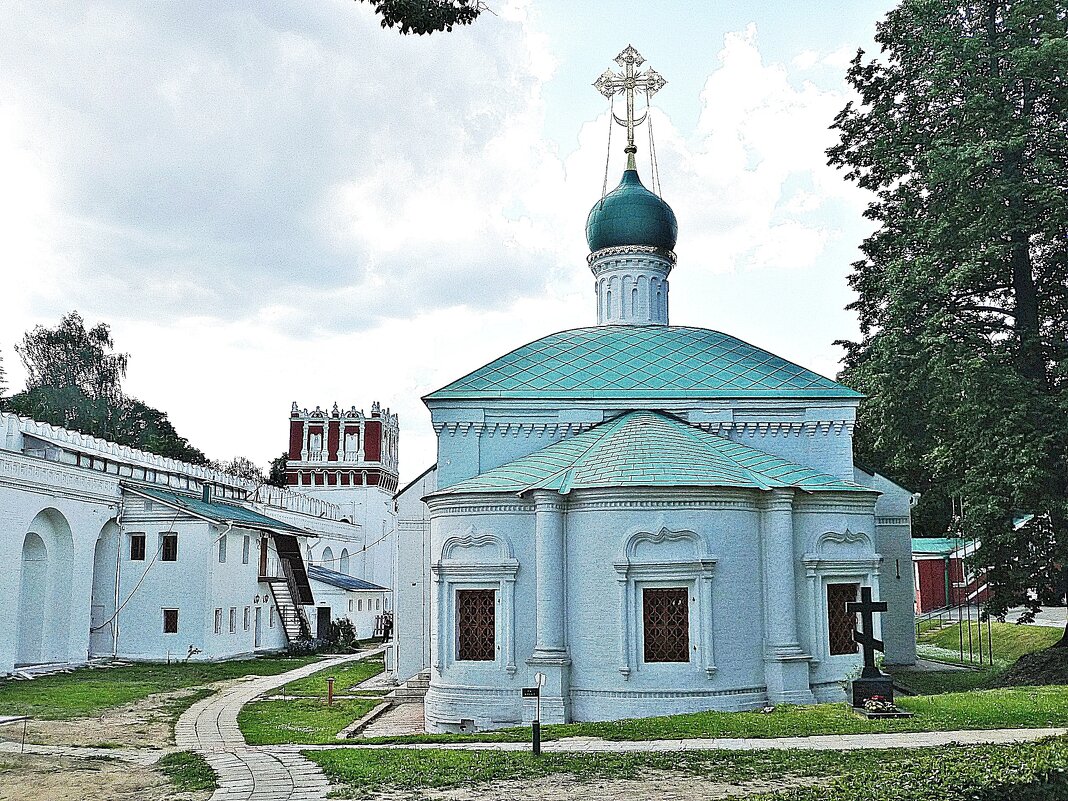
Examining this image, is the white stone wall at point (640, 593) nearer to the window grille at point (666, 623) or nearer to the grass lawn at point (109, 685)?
the window grille at point (666, 623)

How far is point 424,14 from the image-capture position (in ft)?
32.0

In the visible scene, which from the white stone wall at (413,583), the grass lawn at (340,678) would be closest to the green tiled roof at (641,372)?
the white stone wall at (413,583)

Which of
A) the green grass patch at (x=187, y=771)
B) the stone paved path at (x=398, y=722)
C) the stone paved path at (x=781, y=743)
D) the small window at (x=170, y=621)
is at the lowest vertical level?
the stone paved path at (x=398, y=722)

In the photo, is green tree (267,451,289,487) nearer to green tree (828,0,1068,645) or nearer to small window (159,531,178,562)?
small window (159,531,178,562)

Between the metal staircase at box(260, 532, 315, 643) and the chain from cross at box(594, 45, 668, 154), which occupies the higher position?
the chain from cross at box(594, 45, 668, 154)

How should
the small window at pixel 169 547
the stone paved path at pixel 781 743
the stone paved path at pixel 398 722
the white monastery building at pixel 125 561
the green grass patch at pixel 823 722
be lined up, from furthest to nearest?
the small window at pixel 169 547
the white monastery building at pixel 125 561
the stone paved path at pixel 398 722
the green grass patch at pixel 823 722
the stone paved path at pixel 781 743

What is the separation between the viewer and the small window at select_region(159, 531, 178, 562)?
30102mm

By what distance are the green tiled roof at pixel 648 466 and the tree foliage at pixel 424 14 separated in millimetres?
9169

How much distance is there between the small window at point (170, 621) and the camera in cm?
2981

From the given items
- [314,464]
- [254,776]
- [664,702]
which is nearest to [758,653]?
[664,702]

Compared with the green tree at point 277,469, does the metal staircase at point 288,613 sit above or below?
below

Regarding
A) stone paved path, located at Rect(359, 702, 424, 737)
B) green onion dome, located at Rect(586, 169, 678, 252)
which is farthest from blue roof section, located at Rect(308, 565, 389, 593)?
green onion dome, located at Rect(586, 169, 678, 252)

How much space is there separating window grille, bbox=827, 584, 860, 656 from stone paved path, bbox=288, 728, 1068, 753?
195 inches

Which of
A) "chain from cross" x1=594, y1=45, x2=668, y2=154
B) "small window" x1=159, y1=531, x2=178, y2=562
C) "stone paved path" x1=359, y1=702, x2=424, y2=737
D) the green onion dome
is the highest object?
"chain from cross" x1=594, y1=45, x2=668, y2=154
